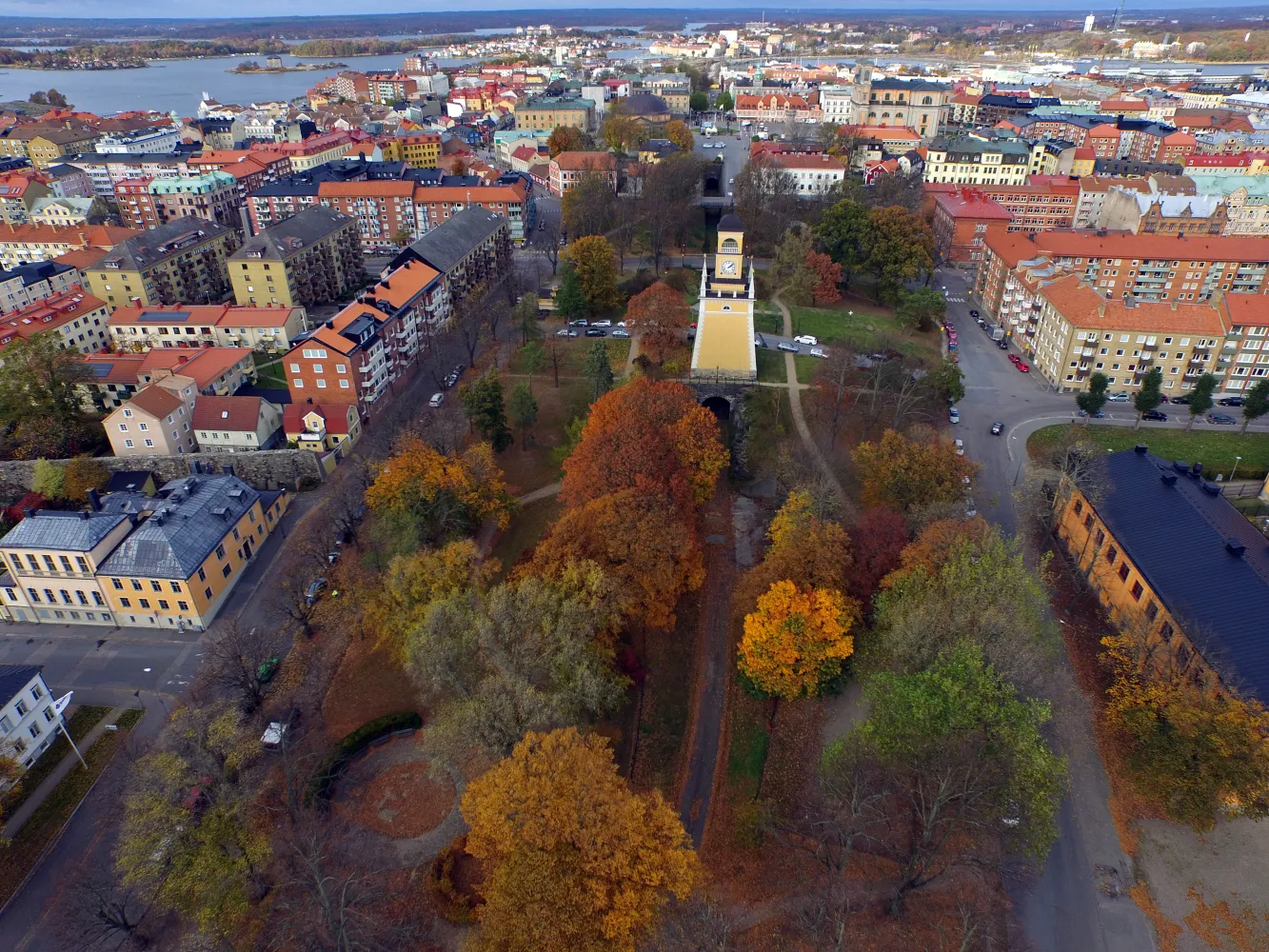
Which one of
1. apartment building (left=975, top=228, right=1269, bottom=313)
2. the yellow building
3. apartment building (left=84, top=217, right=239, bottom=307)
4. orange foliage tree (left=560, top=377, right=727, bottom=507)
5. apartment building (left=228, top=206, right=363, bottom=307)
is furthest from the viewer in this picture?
apartment building (left=228, top=206, right=363, bottom=307)

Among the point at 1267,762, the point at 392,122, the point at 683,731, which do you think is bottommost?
the point at 683,731

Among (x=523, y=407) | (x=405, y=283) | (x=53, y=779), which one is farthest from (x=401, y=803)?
(x=405, y=283)

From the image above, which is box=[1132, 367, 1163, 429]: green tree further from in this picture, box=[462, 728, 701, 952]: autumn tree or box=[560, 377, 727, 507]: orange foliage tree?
box=[462, 728, 701, 952]: autumn tree

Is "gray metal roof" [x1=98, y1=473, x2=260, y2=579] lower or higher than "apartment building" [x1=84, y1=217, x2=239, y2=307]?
lower

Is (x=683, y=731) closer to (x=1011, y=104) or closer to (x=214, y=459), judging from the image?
(x=214, y=459)

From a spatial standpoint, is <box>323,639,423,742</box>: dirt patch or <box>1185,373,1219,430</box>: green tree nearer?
<box>323,639,423,742</box>: dirt patch

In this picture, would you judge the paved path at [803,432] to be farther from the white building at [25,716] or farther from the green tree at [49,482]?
the green tree at [49,482]

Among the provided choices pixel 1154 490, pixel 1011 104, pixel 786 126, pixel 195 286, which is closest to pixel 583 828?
pixel 1154 490

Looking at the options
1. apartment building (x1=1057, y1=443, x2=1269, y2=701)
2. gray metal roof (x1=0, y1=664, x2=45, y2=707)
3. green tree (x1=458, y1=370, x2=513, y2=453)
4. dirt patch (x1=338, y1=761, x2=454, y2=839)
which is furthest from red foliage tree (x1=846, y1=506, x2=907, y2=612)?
gray metal roof (x1=0, y1=664, x2=45, y2=707)

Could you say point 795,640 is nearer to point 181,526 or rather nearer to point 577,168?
point 181,526
